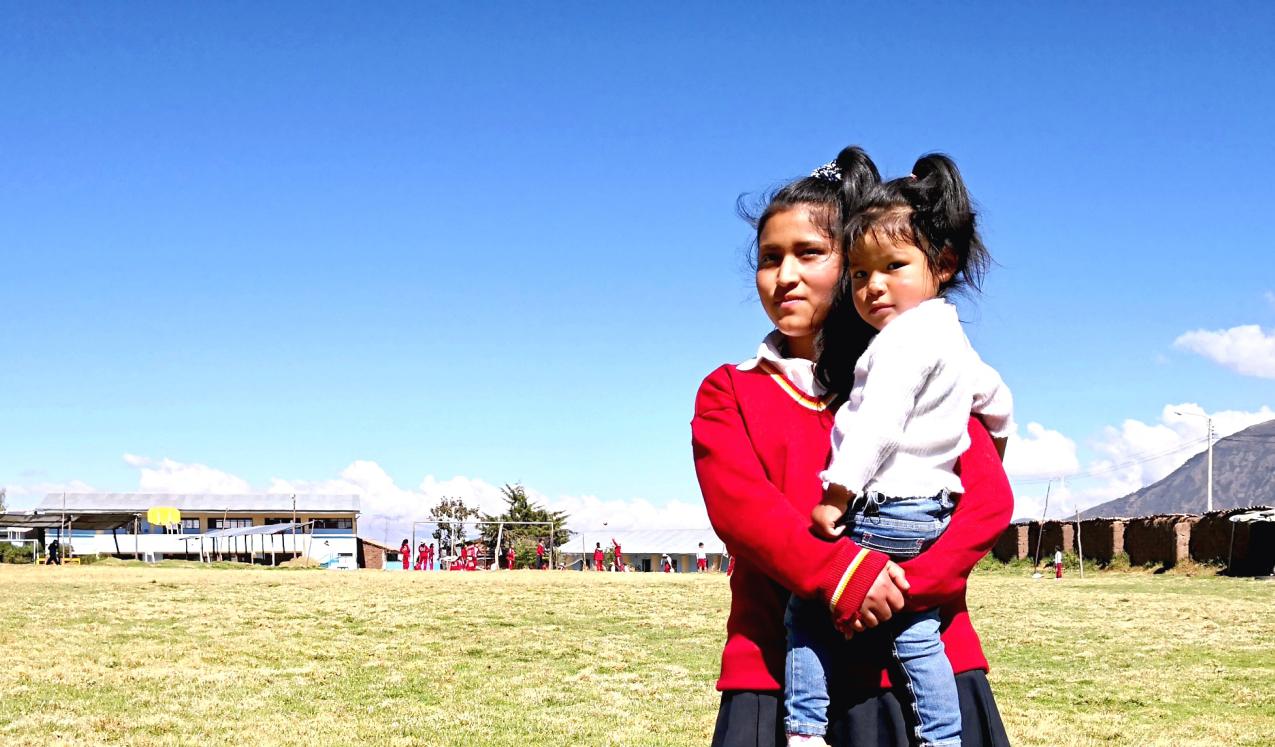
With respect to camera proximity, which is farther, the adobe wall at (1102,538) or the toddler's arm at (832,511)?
the adobe wall at (1102,538)

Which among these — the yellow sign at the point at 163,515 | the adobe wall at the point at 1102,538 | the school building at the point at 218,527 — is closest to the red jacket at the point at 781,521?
the adobe wall at the point at 1102,538

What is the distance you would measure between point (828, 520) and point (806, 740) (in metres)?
0.40

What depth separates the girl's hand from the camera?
213 centimetres

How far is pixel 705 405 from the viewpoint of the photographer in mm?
2477

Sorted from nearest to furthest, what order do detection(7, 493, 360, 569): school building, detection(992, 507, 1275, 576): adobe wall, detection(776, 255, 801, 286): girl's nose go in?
detection(776, 255, 801, 286): girl's nose → detection(992, 507, 1275, 576): adobe wall → detection(7, 493, 360, 569): school building

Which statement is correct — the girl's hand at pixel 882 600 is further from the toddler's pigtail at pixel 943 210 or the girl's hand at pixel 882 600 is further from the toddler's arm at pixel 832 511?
the toddler's pigtail at pixel 943 210

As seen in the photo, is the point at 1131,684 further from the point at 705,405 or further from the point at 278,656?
the point at 705,405

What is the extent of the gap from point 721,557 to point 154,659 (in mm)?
51286

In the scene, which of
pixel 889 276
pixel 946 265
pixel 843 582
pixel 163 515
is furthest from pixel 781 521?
pixel 163 515

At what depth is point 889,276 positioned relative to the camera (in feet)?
7.77

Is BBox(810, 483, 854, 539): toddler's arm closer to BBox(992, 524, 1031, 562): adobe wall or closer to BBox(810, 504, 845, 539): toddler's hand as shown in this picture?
BBox(810, 504, 845, 539): toddler's hand

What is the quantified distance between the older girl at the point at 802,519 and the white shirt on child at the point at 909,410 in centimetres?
10

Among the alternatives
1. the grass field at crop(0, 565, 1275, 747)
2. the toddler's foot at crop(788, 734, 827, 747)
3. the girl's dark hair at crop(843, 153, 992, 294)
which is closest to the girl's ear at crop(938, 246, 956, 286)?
the girl's dark hair at crop(843, 153, 992, 294)

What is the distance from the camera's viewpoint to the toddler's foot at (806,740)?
2.26 m
